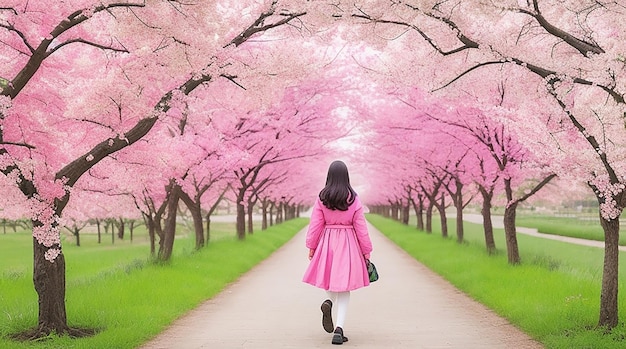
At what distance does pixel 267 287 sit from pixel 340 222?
5.73 metres

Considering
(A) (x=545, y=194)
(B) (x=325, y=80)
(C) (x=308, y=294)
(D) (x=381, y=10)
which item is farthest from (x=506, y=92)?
(A) (x=545, y=194)

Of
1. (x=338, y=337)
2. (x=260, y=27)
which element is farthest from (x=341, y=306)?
(x=260, y=27)

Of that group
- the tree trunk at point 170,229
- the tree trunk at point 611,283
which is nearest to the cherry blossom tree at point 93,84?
the tree trunk at point 611,283

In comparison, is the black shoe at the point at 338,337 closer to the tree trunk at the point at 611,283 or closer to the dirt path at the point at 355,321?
the dirt path at the point at 355,321

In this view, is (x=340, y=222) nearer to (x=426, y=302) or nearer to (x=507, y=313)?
(x=507, y=313)

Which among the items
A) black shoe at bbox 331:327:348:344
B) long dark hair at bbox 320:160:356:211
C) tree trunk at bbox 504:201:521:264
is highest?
long dark hair at bbox 320:160:356:211

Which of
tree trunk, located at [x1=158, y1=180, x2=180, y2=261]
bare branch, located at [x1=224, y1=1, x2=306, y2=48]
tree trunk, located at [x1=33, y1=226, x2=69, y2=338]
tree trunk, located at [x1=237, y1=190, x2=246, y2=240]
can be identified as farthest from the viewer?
tree trunk, located at [x1=237, y1=190, x2=246, y2=240]

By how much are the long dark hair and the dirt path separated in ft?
5.23

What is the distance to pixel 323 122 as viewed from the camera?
2027 centimetres

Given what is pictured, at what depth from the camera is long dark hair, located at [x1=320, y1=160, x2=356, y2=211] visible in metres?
6.77

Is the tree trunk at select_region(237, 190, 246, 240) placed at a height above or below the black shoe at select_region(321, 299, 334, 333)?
above

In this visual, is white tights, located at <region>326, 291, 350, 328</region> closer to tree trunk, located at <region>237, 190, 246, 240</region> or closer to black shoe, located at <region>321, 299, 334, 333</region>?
black shoe, located at <region>321, 299, 334, 333</region>

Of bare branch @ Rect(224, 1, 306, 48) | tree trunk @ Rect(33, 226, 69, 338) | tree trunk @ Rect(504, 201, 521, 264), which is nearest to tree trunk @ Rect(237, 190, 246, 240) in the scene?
tree trunk @ Rect(504, 201, 521, 264)

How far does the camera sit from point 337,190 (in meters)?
6.78
